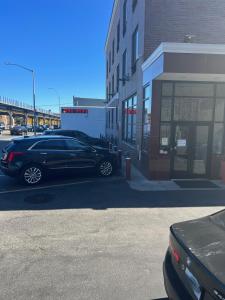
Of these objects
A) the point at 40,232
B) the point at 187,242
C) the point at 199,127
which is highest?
the point at 199,127

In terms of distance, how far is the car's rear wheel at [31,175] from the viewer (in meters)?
9.23

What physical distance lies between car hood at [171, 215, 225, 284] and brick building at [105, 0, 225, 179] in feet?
22.7

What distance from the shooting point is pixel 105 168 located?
10.8m

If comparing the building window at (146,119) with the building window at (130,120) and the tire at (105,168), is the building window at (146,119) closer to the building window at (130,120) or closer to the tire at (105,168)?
the tire at (105,168)

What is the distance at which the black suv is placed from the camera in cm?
920

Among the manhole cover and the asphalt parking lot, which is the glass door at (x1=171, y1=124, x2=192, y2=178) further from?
the manhole cover

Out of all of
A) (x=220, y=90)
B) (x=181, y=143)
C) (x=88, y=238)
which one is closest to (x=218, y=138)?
(x=181, y=143)

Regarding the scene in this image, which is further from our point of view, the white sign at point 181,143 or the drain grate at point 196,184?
the white sign at point 181,143

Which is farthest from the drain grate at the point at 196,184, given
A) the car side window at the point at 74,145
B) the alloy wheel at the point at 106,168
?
the car side window at the point at 74,145

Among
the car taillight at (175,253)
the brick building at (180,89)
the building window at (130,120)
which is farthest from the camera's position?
the building window at (130,120)

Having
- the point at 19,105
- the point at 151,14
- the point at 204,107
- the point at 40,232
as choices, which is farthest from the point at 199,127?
the point at 19,105

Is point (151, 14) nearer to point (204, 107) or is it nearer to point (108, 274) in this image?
point (204, 107)

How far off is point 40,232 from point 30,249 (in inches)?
28.8

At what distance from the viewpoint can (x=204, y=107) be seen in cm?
1064
